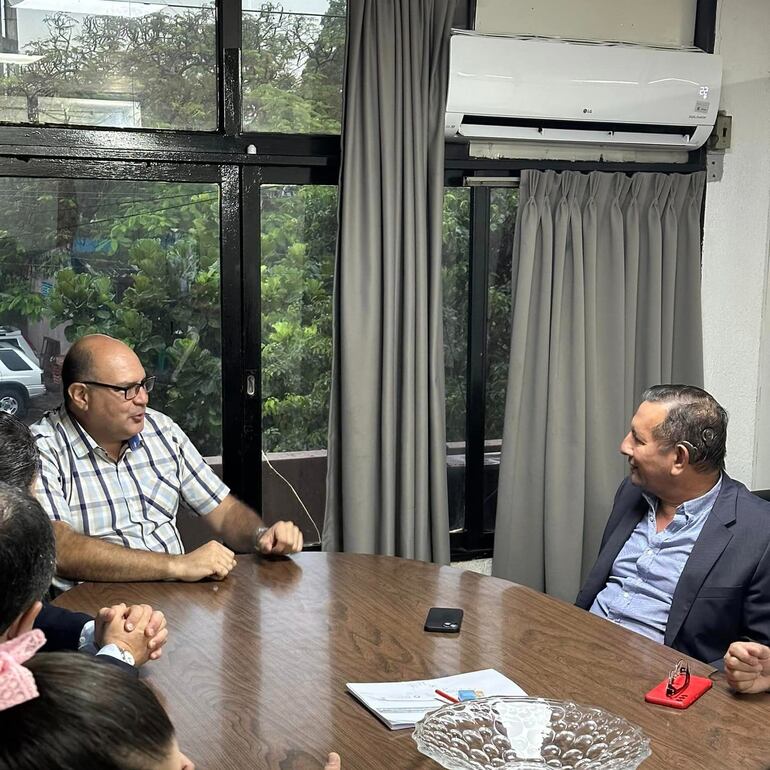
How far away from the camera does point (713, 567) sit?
243 cm

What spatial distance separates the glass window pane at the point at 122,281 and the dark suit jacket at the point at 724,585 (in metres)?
1.84

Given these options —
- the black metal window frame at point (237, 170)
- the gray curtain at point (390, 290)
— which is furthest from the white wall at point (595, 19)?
the gray curtain at point (390, 290)

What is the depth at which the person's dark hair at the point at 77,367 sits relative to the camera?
112 inches

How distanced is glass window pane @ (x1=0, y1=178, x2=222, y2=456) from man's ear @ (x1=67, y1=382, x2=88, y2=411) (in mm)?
694

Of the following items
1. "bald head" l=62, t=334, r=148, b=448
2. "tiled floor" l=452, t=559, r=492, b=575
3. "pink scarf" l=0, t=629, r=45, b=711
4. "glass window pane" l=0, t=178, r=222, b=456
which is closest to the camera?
"pink scarf" l=0, t=629, r=45, b=711

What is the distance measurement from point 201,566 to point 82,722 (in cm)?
149

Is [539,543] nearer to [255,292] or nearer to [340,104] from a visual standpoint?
[255,292]

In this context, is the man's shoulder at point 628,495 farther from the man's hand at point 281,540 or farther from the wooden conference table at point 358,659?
the man's hand at point 281,540

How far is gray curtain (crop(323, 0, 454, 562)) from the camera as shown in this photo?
3510 millimetres

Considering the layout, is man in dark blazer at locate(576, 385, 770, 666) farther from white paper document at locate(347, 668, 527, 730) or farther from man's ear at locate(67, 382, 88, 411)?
man's ear at locate(67, 382, 88, 411)

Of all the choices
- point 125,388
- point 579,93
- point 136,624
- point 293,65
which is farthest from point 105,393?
point 579,93

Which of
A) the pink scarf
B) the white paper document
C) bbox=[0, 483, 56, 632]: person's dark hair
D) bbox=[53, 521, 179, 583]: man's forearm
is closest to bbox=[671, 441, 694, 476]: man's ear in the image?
the white paper document

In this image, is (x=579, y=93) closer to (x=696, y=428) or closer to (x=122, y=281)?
(x=696, y=428)

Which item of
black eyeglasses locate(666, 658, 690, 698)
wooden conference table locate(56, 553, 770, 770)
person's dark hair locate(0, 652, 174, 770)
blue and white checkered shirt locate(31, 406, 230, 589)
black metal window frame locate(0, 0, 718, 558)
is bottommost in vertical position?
wooden conference table locate(56, 553, 770, 770)
